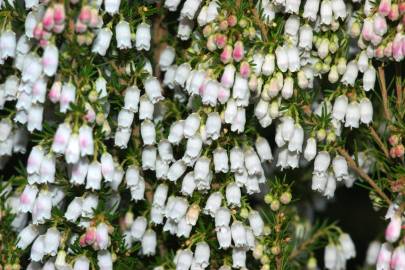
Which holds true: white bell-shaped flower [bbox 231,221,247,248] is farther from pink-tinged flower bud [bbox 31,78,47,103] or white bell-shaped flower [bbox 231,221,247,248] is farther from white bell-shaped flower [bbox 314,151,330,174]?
pink-tinged flower bud [bbox 31,78,47,103]

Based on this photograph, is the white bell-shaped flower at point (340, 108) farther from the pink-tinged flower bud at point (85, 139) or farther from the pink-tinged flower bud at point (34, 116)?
the pink-tinged flower bud at point (34, 116)

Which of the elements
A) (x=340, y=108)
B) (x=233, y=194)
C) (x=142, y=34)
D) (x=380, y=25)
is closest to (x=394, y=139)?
(x=340, y=108)

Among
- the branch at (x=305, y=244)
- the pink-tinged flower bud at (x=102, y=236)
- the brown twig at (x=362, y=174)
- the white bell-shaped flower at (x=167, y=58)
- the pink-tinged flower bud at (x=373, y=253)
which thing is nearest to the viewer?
the pink-tinged flower bud at (x=102, y=236)

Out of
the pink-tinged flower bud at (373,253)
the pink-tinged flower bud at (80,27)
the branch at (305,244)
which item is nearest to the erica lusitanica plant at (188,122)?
the pink-tinged flower bud at (80,27)

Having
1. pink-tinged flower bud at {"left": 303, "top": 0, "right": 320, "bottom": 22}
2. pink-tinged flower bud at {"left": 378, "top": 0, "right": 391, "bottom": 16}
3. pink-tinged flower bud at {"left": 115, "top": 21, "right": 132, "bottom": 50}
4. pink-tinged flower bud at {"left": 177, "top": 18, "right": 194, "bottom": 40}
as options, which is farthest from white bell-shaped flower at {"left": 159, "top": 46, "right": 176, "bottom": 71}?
pink-tinged flower bud at {"left": 378, "top": 0, "right": 391, "bottom": 16}

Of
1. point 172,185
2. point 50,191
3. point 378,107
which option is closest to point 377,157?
point 378,107

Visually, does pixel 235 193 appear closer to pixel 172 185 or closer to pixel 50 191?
pixel 172 185

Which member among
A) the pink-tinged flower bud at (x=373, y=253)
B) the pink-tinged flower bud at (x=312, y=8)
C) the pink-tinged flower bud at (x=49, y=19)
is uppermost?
the pink-tinged flower bud at (x=312, y=8)
